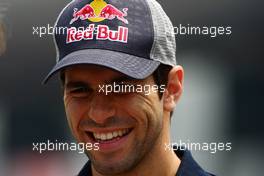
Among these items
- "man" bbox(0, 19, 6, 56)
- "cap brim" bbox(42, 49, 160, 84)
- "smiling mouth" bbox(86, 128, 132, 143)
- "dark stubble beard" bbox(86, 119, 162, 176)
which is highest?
"cap brim" bbox(42, 49, 160, 84)

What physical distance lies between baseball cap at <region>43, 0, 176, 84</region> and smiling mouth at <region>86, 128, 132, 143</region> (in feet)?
0.49

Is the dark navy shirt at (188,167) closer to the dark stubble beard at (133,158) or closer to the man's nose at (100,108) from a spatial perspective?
the dark stubble beard at (133,158)

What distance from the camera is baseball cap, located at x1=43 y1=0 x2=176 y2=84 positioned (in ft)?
3.17

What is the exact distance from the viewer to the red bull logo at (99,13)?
1.00m

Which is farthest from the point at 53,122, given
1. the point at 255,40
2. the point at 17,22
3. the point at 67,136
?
the point at 255,40

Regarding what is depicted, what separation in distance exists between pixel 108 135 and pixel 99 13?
0.85 ft

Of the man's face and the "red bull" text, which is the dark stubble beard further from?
the "red bull" text

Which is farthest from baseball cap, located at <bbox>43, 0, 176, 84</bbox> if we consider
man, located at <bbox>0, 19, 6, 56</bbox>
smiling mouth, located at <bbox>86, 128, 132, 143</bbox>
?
man, located at <bbox>0, 19, 6, 56</bbox>

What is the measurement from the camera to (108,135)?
1.06 metres

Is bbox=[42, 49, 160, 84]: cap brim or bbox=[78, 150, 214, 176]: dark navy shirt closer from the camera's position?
bbox=[42, 49, 160, 84]: cap brim

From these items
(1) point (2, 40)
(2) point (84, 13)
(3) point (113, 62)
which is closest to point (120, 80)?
(3) point (113, 62)

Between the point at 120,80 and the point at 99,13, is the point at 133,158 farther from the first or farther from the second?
the point at 99,13

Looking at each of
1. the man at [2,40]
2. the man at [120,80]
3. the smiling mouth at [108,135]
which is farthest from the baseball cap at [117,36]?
the man at [2,40]

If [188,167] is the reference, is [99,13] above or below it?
above
